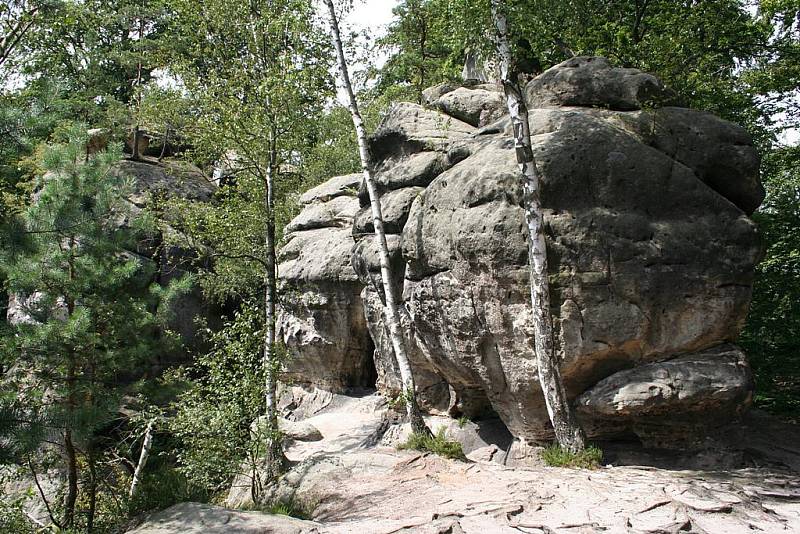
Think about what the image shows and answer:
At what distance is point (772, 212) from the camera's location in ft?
44.3

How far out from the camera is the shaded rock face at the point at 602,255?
9.08m

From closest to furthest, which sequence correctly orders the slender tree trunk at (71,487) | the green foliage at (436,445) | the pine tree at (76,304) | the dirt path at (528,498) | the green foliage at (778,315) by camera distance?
1. the dirt path at (528,498)
2. the pine tree at (76,304)
3. the slender tree trunk at (71,487)
4. the green foliage at (436,445)
5. the green foliage at (778,315)

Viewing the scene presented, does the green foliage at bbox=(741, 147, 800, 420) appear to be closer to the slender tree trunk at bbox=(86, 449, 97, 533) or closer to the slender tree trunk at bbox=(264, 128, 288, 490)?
the slender tree trunk at bbox=(264, 128, 288, 490)

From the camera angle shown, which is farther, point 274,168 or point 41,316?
point 274,168

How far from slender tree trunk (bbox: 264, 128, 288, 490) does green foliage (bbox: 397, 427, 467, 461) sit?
2.32 metres

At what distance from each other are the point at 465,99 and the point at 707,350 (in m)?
7.56

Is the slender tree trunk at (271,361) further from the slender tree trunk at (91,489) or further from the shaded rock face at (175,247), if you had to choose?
the shaded rock face at (175,247)

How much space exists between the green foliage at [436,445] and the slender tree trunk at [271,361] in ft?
7.60

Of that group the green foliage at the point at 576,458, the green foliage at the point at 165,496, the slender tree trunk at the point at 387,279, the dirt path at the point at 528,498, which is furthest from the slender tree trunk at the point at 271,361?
the green foliage at the point at 576,458

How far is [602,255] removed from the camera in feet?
30.2

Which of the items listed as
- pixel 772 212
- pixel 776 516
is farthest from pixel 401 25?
pixel 776 516

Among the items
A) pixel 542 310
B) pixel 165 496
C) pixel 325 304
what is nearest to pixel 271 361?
pixel 165 496

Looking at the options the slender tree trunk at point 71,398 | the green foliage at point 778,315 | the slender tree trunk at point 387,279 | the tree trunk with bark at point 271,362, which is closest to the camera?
the slender tree trunk at point 71,398

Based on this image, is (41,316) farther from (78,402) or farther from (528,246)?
(528,246)
